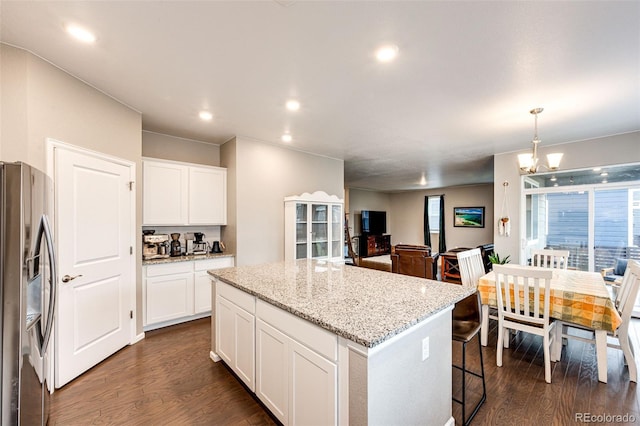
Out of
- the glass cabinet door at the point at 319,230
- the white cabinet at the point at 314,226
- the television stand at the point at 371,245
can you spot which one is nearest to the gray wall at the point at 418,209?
the television stand at the point at 371,245

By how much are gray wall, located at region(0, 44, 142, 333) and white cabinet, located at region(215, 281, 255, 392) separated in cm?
178

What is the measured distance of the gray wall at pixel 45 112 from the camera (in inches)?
76.7

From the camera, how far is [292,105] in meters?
2.90

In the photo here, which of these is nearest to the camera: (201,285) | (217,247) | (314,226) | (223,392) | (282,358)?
(282,358)

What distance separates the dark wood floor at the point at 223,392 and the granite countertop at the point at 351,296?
2.93ft

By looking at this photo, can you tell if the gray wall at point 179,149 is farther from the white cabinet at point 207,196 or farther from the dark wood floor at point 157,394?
the dark wood floor at point 157,394

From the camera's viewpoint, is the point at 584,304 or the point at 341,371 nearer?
the point at 341,371

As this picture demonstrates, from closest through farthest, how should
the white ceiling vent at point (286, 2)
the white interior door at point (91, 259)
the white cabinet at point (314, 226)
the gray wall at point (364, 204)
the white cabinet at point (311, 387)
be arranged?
the white cabinet at point (311, 387) → the white ceiling vent at point (286, 2) → the white interior door at point (91, 259) → the white cabinet at point (314, 226) → the gray wall at point (364, 204)

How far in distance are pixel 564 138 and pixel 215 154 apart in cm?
542

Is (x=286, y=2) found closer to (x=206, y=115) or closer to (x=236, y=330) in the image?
(x=206, y=115)

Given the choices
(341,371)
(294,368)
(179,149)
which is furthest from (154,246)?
(341,371)

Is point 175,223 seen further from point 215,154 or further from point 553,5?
point 553,5

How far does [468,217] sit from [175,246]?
8981mm

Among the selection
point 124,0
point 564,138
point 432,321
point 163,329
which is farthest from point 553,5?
point 163,329
